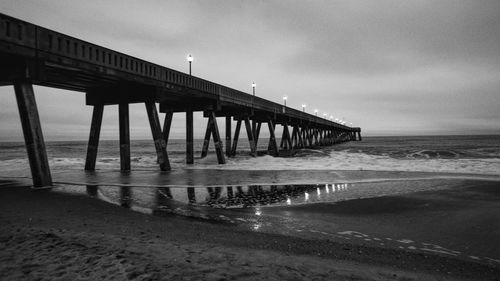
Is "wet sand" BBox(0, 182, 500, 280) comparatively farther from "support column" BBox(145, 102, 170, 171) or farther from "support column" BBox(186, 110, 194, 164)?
"support column" BBox(186, 110, 194, 164)

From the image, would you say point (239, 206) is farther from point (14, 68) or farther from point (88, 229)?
point (14, 68)

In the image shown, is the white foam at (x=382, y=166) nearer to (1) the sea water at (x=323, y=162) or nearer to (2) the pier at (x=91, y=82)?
(1) the sea water at (x=323, y=162)

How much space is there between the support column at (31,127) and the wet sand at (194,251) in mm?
2854

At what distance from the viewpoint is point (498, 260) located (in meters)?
3.58

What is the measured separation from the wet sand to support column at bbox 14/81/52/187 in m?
2.85

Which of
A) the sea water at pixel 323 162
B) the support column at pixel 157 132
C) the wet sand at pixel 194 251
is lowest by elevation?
the sea water at pixel 323 162

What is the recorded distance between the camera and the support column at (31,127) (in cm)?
811

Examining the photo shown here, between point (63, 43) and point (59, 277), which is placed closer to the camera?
point (59, 277)

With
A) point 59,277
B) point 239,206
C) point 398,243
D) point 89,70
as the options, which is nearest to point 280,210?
point 239,206

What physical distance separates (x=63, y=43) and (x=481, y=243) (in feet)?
37.9

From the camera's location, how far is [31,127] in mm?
8133

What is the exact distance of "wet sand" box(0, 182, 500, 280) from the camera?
2.82 meters

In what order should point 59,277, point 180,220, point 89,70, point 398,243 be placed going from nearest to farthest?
point 59,277 → point 398,243 → point 180,220 → point 89,70

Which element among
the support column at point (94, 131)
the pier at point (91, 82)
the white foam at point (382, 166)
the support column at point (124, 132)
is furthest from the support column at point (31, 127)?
the white foam at point (382, 166)
